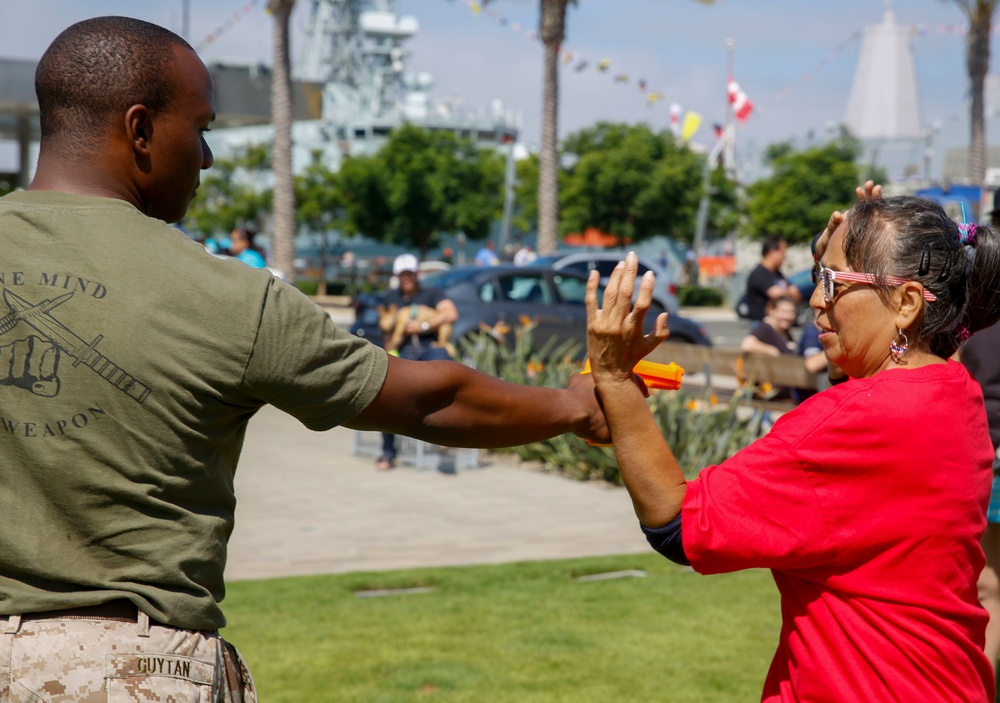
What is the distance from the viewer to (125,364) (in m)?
1.81

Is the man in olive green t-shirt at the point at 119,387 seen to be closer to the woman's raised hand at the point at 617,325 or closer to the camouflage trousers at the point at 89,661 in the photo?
the camouflage trousers at the point at 89,661

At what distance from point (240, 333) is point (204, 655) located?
56 centimetres

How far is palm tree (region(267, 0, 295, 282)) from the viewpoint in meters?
23.5

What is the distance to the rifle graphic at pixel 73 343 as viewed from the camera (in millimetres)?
1812

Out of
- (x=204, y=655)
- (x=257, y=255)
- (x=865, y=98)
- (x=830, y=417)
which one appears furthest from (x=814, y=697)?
(x=865, y=98)

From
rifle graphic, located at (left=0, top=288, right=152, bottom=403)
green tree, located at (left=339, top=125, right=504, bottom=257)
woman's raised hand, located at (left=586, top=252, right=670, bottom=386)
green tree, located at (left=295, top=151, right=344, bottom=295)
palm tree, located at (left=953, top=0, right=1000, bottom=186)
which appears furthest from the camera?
green tree, located at (left=339, top=125, right=504, bottom=257)

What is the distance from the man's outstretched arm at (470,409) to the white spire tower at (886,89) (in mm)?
109405

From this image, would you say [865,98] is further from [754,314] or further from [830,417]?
[830,417]

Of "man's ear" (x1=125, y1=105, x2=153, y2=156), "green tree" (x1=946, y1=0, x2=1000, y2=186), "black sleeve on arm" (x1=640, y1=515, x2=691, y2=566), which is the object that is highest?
"green tree" (x1=946, y1=0, x2=1000, y2=186)

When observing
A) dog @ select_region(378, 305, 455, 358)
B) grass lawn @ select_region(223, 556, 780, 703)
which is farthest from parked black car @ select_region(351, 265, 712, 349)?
grass lawn @ select_region(223, 556, 780, 703)

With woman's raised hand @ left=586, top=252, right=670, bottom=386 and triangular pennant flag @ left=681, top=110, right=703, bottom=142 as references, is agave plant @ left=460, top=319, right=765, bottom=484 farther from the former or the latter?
triangular pennant flag @ left=681, top=110, right=703, bottom=142

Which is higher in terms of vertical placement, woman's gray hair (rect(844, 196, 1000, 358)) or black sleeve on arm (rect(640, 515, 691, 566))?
woman's gray hair (rect(844, 196, 1000, 358))

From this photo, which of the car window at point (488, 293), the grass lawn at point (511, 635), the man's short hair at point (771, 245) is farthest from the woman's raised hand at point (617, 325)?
the car window at point (488, 293)

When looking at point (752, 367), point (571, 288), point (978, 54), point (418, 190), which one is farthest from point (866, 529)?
point (418, 190)
